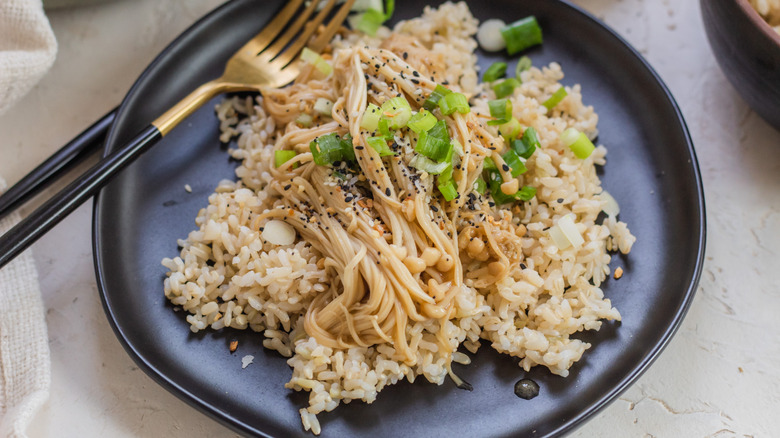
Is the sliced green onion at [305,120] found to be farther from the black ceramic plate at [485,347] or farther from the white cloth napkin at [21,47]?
the white cloth napkin at [21,47]

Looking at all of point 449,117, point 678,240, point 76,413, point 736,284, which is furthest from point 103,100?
point 736,284

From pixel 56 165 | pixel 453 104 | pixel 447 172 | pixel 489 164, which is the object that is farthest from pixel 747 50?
pixel 56 165

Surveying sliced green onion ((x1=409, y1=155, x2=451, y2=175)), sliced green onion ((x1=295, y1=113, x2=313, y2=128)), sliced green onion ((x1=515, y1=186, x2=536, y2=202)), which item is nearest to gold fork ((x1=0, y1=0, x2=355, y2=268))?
sliced green onion ((x1=295, y1=113, x2=313, y2=128))

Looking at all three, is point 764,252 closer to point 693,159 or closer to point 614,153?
point 693,159

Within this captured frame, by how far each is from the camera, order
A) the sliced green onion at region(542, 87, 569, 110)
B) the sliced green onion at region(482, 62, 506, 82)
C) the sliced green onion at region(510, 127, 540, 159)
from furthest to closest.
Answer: the sliced green onion at region(482, 62, 506, 82)
the sliced green onion at region(542, 87, 569, 110)
the sliced green onion at region(510, 127, 540, 159)

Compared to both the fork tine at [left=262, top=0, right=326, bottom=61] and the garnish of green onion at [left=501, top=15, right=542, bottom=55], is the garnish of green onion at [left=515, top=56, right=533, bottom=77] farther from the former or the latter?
the fork tine at [left=262, top=0, right=326, bottom=61]

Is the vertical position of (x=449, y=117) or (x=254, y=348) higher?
(x=449, y=117)
